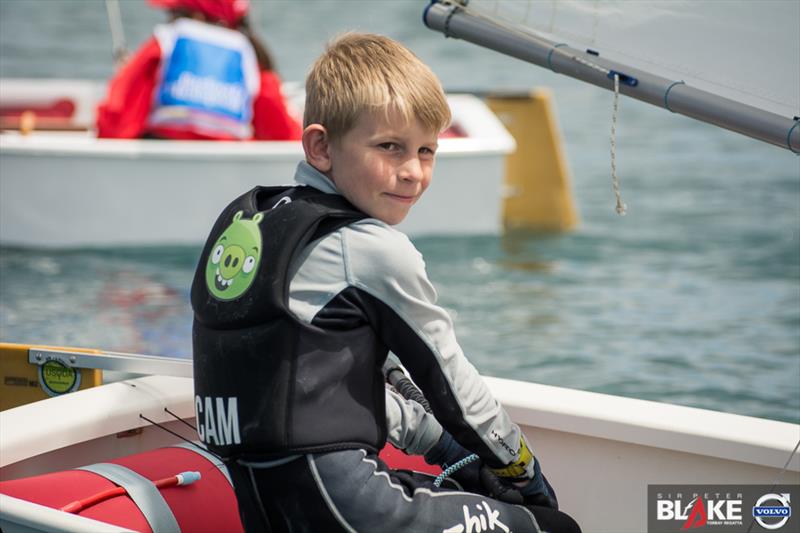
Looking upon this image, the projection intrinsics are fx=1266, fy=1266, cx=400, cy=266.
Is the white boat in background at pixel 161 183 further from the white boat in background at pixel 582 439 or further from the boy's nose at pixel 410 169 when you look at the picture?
the boy's nose at pixel 410 169

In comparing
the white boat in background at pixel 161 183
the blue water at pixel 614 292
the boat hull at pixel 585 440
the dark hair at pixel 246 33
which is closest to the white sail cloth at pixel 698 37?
the boat hull at pixel 585 440

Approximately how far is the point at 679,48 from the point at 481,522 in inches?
31.7

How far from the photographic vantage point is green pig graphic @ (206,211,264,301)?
133 cm

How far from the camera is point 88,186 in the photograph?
15.5ft

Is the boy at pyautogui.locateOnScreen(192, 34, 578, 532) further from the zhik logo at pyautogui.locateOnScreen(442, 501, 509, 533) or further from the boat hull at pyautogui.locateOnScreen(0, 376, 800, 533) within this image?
the boat hull at pyautogui.locateOnScreen(0, 376, 800, 533)

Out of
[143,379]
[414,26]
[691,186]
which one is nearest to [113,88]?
[143,379]

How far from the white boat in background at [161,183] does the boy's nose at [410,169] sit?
10.6ft

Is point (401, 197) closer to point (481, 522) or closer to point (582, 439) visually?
point (481, 522)

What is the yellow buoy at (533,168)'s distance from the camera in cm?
568

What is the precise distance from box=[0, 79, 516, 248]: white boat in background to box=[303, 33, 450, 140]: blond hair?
3.20 metres

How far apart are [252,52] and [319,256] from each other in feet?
11.8

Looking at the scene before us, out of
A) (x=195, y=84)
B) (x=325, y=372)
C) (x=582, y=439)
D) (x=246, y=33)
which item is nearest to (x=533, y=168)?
(x=246, y=33)

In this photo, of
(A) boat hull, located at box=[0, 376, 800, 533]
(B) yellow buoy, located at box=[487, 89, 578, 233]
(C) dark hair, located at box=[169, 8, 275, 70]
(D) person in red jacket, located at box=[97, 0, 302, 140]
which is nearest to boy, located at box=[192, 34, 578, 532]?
(A) boat hull, located at box=[0, 376, 800, 533]

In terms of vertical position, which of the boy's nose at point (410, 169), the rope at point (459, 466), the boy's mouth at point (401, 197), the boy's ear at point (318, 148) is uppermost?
the boy's ear at point (318, 148)
